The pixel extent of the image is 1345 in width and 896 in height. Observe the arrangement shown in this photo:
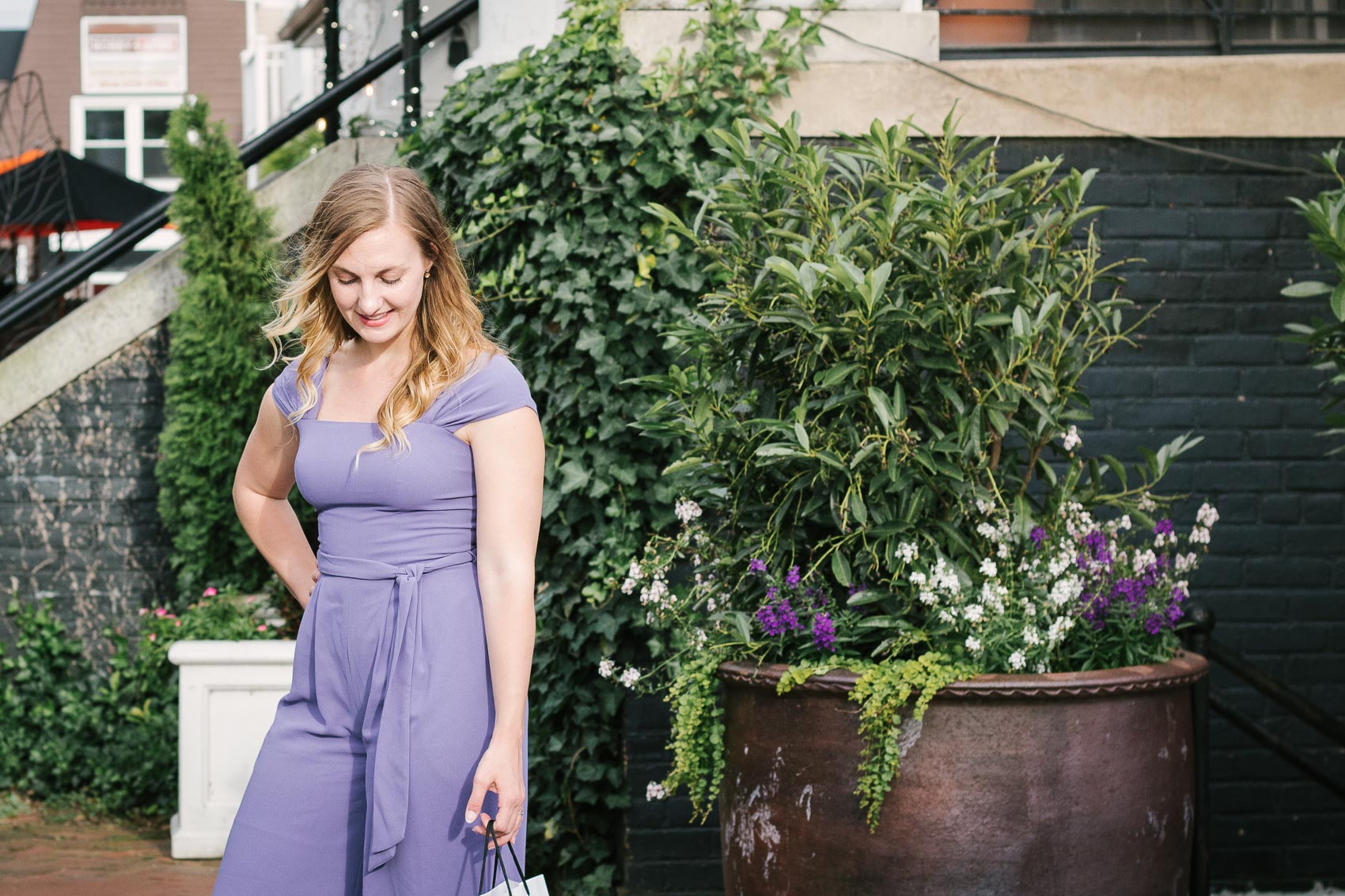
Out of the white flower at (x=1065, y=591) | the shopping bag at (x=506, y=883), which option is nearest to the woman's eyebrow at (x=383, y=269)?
the shopping bag at (x=506, y=883)

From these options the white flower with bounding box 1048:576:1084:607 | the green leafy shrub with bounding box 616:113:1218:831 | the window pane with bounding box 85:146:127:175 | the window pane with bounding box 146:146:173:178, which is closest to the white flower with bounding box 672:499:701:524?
the green leafy shrub with bounding box 616:113:1218:831

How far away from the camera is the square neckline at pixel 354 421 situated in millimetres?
2268

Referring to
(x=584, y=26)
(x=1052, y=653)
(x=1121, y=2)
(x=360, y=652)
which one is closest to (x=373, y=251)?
(x=360, y=652)

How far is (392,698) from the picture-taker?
2.19 meters

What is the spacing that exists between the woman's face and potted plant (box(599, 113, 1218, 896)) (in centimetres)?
102

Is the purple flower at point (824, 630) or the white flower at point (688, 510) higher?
the white flower at point (688, 510)

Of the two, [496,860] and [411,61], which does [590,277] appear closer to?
[411,61]

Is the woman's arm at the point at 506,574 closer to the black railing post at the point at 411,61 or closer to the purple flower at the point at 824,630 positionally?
the purple flower at the point at 824,630

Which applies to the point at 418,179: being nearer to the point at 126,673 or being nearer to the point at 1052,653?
the point at 1052,653

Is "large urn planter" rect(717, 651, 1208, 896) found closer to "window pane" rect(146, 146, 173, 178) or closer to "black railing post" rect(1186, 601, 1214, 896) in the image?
"black railing post" rect(1186, 601, 1214, 896)

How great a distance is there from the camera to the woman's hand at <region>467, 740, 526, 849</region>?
84.6 inches

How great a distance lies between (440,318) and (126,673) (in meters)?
3.83

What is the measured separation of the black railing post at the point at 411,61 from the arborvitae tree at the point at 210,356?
760 mm

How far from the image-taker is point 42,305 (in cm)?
590
